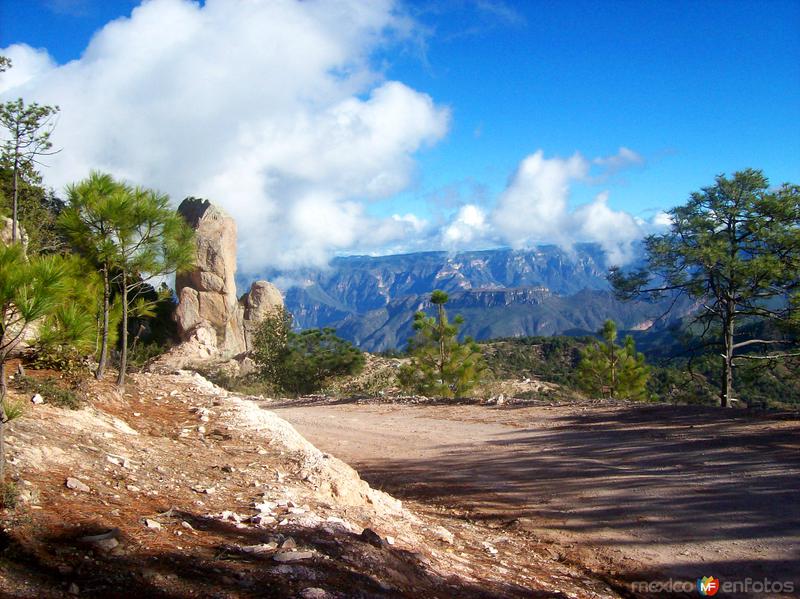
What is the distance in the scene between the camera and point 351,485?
739 centimetres

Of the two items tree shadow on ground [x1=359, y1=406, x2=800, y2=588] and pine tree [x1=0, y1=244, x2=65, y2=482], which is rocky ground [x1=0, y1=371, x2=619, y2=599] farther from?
pine tree [x1=0, y1=244, x2=65, y2=482]

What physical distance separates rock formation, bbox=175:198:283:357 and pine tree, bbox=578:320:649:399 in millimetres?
21726

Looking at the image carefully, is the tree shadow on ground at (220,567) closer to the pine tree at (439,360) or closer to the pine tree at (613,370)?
the pine tree at (439,360)

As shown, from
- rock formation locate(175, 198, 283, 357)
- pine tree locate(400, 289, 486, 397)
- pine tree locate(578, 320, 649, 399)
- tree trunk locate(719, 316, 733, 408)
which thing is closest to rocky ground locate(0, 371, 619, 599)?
tree trunk locate(719, 316, 733, 408)

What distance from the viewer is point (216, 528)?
482cm

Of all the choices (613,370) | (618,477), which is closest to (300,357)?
(613,370)

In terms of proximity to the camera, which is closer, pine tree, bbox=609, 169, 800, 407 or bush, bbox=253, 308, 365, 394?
pine tree, bbox=609, 169, 800, 407

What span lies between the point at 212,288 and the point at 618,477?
118 feet

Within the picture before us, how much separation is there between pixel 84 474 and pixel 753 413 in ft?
40.7

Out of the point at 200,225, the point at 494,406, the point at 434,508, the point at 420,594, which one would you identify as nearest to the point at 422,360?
the point at 494,406

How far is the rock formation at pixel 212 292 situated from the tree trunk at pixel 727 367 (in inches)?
1135

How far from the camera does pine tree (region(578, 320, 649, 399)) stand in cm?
2652

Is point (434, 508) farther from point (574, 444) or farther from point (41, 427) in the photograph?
point (41, 427)

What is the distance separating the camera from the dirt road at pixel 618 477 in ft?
19.7
